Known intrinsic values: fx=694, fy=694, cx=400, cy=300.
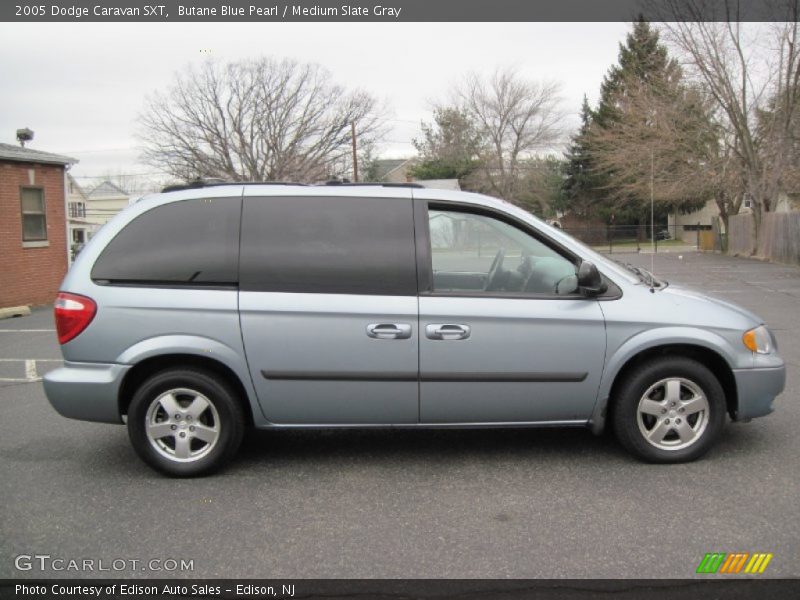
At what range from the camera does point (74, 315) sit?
439 cm

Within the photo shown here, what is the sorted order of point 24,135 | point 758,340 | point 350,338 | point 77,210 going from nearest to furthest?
point 350,338 < point 758,340 < point 24,135 < point 77,210

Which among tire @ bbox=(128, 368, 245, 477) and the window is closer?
tire @ bbox=(128, 368, 245, 477)

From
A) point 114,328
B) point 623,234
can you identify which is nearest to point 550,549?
point 114,328

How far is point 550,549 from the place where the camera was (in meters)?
3.44

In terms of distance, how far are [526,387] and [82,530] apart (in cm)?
270

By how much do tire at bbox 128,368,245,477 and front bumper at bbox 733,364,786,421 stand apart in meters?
3.23

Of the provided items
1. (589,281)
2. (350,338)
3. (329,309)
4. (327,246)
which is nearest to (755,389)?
(589,281)

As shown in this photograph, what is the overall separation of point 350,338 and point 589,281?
155 centimetres

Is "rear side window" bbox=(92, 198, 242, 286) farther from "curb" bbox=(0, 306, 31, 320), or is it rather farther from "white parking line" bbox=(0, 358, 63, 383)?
"curb" bbox=(0, 306, 31, 320)

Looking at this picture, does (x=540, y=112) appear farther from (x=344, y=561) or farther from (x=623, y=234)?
(x=344, y=561)

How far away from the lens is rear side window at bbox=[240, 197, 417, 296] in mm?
4418
